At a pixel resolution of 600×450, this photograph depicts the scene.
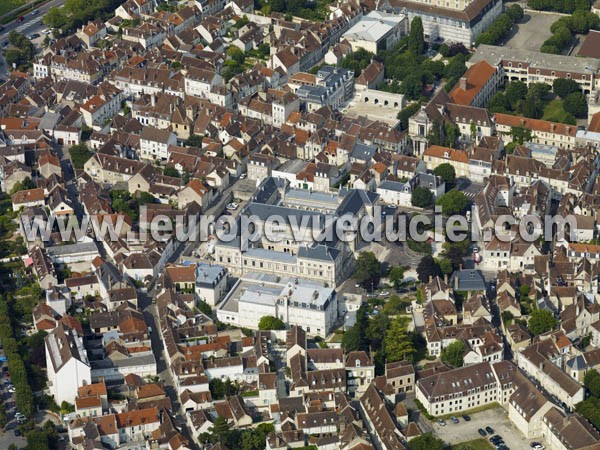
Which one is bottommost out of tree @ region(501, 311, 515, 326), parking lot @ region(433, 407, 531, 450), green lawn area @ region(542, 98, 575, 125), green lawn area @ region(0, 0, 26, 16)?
green lawn area @ region(542, 98, 575, 125)

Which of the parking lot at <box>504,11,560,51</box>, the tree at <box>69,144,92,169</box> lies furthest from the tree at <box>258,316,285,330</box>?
the parking lot at <box>504,11,560,51</box>

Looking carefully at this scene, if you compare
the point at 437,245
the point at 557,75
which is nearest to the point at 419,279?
the point at 437,245

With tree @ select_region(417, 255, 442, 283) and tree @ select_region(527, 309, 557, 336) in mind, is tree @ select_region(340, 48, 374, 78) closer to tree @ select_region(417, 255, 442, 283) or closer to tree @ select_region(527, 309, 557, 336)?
tree @ select_region(417, 255, 442, 283)

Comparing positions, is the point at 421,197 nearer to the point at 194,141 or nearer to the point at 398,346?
the point at 398,346

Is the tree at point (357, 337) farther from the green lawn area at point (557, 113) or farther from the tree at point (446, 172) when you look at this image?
the green lawn area at point (557, 113)

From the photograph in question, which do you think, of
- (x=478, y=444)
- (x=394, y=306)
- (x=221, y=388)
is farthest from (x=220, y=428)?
(x=394, y=306)

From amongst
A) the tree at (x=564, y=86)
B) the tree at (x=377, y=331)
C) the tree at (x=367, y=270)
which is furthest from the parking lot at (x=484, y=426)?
the tree at (x=564, y=86)

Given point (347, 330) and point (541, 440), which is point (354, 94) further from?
point (541, 440)
